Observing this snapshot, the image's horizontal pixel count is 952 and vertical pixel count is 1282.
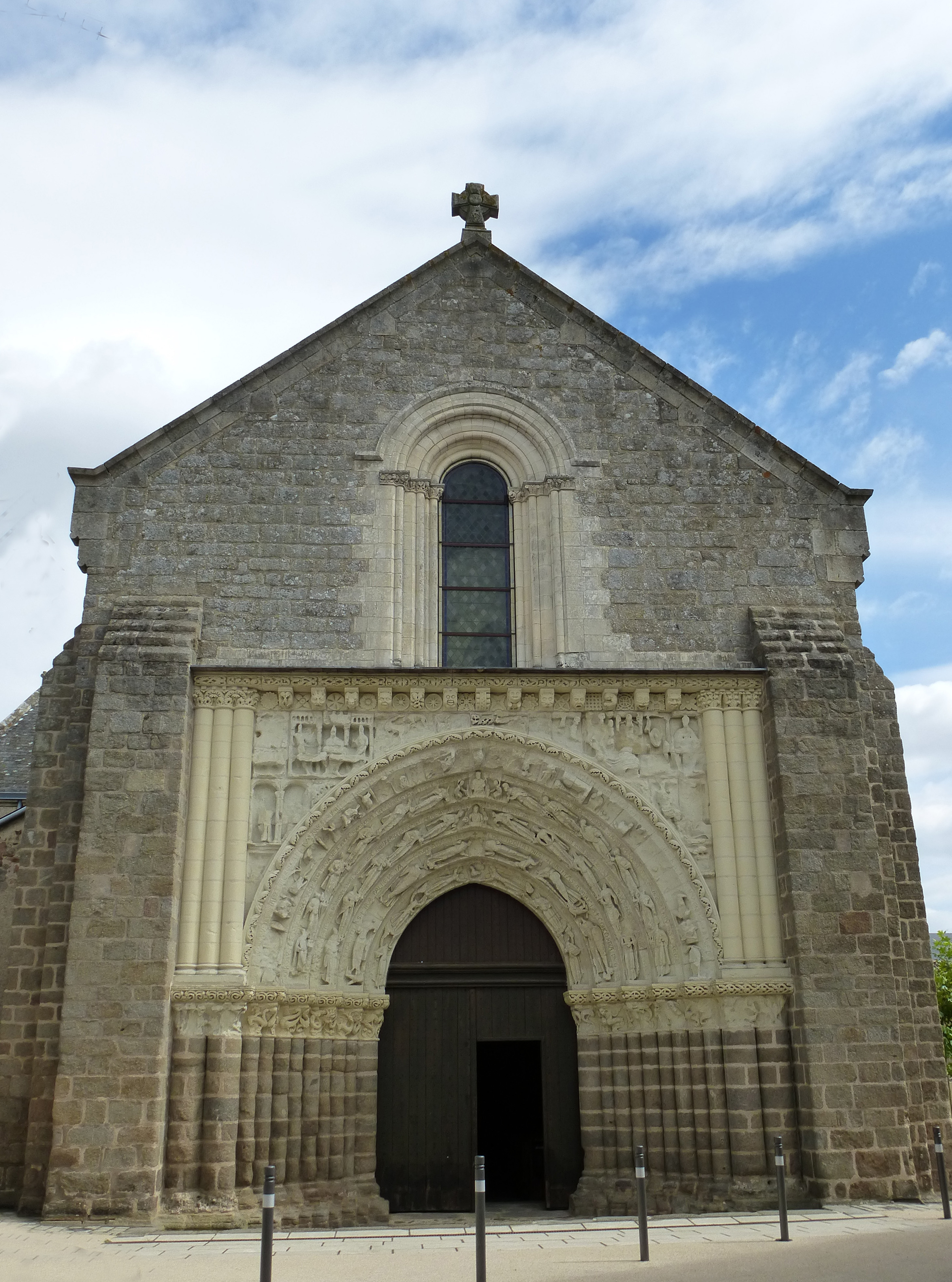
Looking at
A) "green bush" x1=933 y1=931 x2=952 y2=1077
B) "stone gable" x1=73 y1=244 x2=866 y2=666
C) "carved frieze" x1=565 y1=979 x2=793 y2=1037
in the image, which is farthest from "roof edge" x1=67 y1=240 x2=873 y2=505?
"green bush" x1=933 y1=931 x2=952 y2=1077

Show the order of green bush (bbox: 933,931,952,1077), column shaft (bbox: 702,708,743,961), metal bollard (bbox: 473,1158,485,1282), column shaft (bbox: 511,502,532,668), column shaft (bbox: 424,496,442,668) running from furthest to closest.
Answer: green bush (bbox: 933,931,952,1077), column shaft (bbox: 511,502,532,668), column shaft (bbox: 424,496,442,668), column shaft (bbox: 702,708,743,961), metal bollard (bbox: 473,1158,485,1282)

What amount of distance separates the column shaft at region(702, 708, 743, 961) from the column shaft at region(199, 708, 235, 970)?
4.74 m

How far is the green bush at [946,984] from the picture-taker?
27.8m

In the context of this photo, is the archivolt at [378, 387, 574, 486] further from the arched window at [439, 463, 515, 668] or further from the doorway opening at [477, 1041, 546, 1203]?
the doorway opening at [477, 1041, 546, 1203]

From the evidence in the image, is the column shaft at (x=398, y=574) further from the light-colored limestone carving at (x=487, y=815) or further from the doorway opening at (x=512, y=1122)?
the doorway opening at (x=512, y=1122)

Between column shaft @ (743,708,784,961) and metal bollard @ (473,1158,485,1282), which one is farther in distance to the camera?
column shaft @ (743,708,784,961)

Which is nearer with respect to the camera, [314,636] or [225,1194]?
[225,1194]

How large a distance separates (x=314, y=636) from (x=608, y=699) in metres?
3.06

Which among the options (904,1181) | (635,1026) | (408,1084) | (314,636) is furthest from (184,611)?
(904,1181)

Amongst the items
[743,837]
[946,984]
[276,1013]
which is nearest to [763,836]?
[743,837]

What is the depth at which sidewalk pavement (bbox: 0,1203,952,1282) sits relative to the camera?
24.5 feet

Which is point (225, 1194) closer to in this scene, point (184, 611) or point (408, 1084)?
point (408, 1084)

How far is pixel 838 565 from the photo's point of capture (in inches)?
495

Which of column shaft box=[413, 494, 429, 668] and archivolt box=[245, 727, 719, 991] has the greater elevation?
column shaft box=[413, 494, 429, 668]
